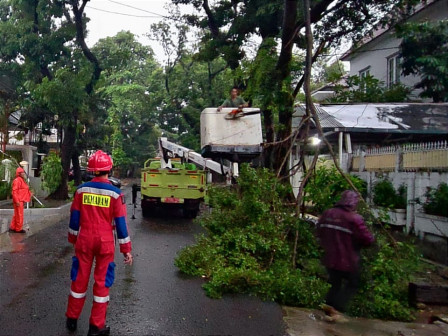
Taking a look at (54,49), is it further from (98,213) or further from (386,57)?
(98,213)

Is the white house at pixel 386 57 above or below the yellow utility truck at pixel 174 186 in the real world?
above

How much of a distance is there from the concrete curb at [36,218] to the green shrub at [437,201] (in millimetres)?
9090

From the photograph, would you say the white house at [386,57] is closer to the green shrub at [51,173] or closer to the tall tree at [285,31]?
the tall tree at [285,31]

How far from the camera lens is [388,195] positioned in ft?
37.6

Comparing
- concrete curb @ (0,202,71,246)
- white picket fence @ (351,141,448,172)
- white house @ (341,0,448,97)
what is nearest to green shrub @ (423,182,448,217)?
white picket fence @ (351,141,448,172)

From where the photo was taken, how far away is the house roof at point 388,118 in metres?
14.5

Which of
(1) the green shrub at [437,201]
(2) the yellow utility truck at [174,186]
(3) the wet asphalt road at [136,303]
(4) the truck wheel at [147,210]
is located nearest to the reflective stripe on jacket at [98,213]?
(3) the wet asphalt road at [136,303]

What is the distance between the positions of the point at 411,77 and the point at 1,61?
58.2ft

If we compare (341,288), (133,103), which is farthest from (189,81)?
(341,288)

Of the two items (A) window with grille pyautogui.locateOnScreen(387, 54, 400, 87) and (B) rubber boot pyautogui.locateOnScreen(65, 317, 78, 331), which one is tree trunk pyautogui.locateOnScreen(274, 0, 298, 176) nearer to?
(B) rubber boot pyautogui.locateOnScreen(65, 317, 78, 331)

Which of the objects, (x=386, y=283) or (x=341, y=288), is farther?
(x=386, y=283)

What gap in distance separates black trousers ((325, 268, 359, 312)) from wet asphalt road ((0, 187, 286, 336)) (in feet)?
2.31

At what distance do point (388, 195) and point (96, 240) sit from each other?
8.41 meters

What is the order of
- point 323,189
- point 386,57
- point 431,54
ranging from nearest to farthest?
point 323,189
point 431,54
point 386,57
